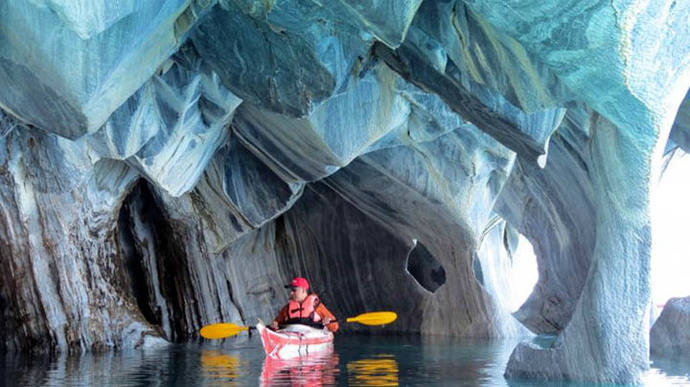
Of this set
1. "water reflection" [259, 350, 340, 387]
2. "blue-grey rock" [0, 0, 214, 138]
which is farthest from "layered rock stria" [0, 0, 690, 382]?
"water reflection" [259, 350, 340, 387]

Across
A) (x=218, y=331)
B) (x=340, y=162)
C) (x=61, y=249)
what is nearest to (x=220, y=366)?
(x=218, y=331)

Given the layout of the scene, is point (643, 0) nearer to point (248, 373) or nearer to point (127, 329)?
point (248, 373)

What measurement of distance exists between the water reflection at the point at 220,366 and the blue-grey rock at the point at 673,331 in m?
5.83

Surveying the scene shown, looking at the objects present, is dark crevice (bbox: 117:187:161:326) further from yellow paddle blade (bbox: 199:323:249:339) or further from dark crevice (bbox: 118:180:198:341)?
yellow paddle blade (bbox: 199:323:249:339)

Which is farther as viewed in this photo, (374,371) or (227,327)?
(227,327)

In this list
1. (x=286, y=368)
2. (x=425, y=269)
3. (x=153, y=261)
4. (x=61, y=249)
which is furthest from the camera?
(x=425, y=269)

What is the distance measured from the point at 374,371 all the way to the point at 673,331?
15.4ft

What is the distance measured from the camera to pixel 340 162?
1394 cm

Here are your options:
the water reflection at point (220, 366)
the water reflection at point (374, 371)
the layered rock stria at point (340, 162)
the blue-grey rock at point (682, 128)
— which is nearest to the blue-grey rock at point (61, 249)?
the layered rock stria at point (340, 162)

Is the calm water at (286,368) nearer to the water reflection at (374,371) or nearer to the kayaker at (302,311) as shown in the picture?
the water reflection at (374,371)

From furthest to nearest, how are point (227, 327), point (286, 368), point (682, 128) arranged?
point (227, 327)
point (682, 128)
point (286, 368)

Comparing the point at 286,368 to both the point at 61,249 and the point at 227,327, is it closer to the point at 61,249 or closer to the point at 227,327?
the point at 227,327

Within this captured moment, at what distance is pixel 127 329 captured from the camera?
16.5 m

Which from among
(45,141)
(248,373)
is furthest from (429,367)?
(45,141)
